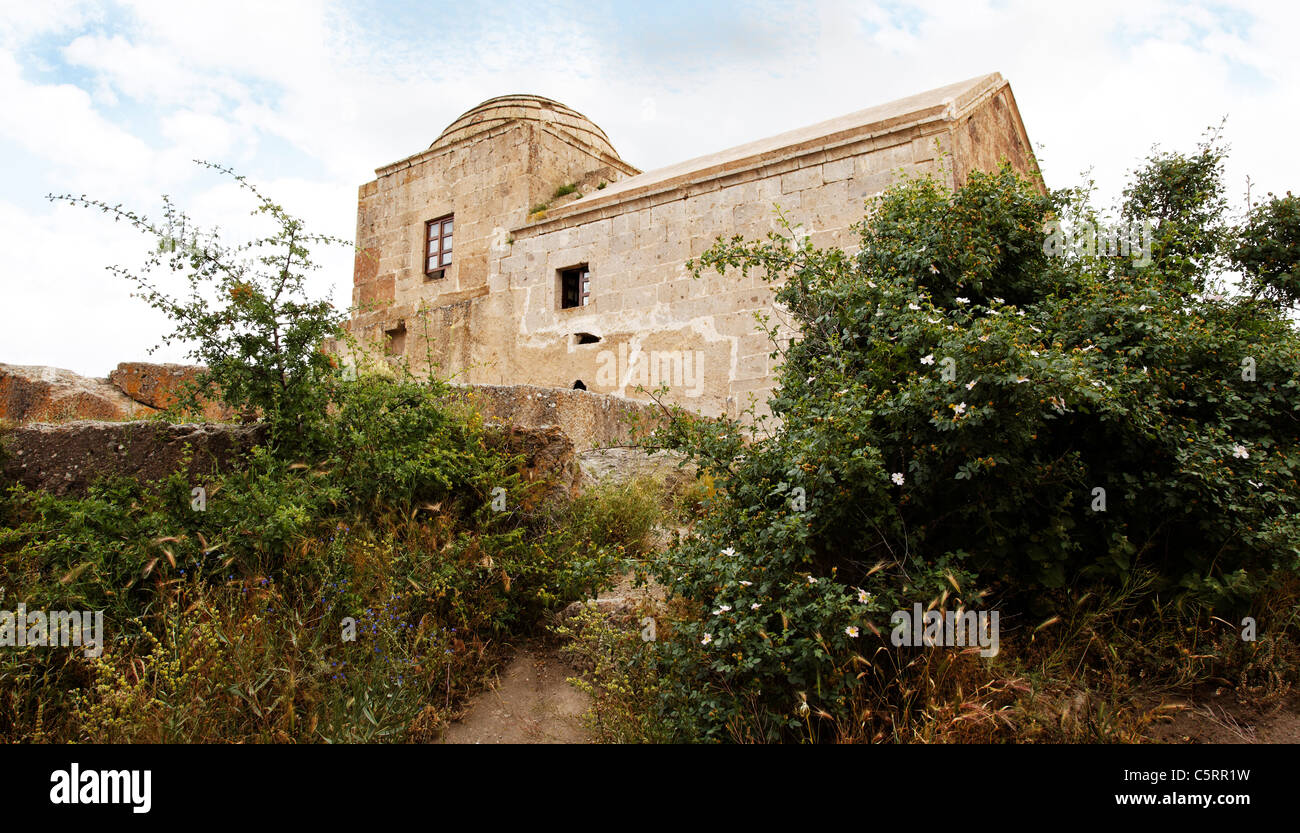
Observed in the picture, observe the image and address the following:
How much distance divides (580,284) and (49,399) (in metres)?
6.55

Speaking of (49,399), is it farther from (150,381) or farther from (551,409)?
(551,409)

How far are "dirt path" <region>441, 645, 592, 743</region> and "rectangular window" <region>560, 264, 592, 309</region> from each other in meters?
7.61

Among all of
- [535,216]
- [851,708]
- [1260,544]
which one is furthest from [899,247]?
[535,216]

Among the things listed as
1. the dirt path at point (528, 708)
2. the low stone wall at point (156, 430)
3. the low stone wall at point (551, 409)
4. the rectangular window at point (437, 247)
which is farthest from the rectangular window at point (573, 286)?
the dirt path at point (528, 708)

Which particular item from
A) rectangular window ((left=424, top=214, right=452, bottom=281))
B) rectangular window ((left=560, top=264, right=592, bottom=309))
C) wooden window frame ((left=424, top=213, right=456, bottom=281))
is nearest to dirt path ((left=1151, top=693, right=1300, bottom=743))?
rectangular window ((left=560, top=264, right=592, bottom=309))

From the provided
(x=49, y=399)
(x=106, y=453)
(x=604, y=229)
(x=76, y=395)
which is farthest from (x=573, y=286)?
(x=106, y=453)

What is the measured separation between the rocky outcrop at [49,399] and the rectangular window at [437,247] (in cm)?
679

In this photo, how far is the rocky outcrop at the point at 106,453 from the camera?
4684 mm

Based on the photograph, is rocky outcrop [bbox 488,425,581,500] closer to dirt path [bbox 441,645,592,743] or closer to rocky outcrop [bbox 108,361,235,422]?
dirt path [bbox 441,645,592,743]

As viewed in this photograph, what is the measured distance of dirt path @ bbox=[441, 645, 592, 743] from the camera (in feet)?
11.8

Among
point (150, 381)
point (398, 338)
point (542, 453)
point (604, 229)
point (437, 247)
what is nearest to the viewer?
point (542, 453)

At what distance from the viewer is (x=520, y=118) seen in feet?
41.9
